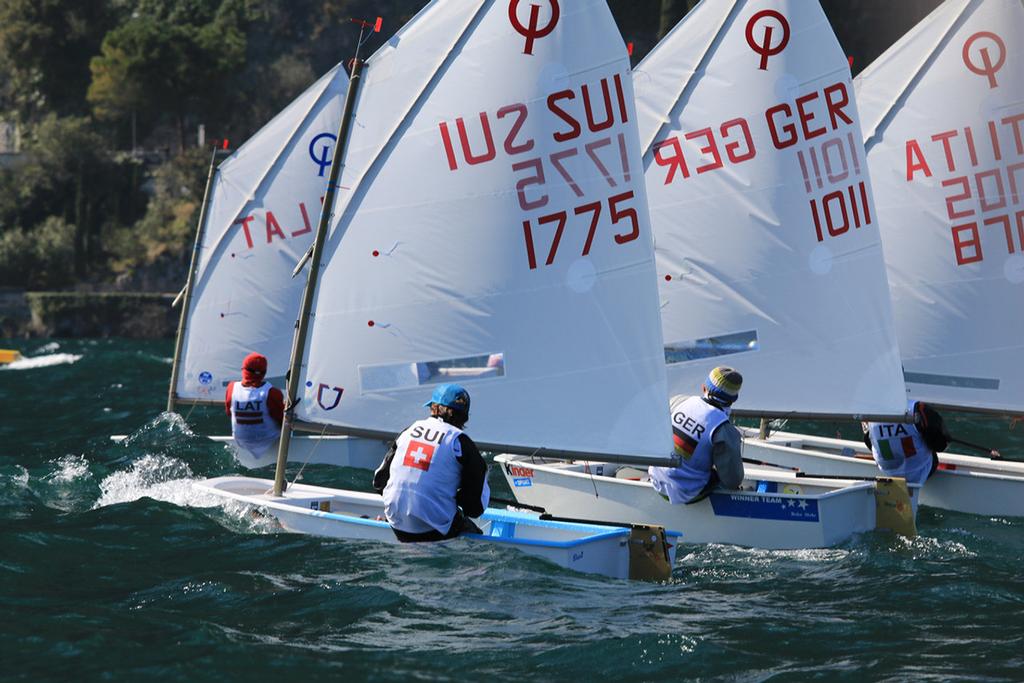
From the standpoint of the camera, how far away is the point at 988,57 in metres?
17.7

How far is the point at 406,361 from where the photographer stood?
13.1m

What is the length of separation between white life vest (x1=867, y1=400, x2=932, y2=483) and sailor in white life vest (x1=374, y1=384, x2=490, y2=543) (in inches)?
258

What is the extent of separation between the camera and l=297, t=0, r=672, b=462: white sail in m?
13.0

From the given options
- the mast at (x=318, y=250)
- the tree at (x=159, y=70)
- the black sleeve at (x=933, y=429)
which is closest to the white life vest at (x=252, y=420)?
the mast at (x=318, y=250)

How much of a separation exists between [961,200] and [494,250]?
776cm

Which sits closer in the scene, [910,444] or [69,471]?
[910,444]

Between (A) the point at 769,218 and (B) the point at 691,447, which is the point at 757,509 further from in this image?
(A) the point at 769,218

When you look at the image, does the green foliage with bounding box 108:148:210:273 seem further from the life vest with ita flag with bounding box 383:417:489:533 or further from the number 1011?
the life vest with ita flag with bounding box 383:417:489:533

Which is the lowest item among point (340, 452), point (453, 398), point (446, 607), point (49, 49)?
point (446, 607)

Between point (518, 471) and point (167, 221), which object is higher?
point (167, 221)

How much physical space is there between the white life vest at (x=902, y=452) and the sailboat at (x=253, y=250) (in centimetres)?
1061

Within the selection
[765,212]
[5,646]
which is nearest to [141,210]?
[765,212]

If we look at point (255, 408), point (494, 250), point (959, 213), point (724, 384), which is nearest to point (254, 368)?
point (255, 408)

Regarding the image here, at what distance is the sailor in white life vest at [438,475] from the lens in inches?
448
